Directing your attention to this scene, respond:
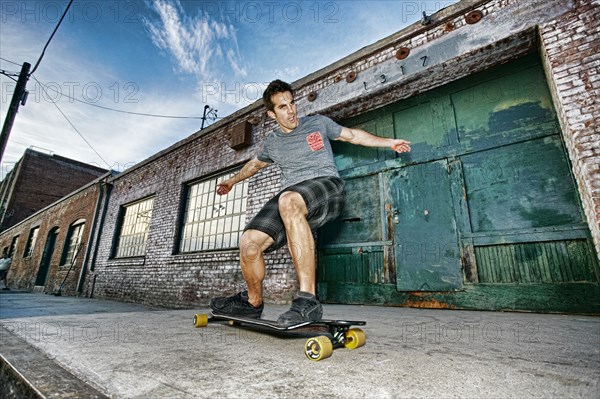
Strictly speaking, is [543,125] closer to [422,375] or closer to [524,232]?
[524,232]

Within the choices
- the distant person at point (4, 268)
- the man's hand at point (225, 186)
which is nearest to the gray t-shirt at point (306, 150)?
the man's hand at point (225, 186)

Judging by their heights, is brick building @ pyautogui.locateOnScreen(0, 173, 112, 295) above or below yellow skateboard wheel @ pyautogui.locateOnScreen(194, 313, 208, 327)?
above

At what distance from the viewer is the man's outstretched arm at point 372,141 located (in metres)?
2.06

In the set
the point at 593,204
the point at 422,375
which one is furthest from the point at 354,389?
the point at 593,204

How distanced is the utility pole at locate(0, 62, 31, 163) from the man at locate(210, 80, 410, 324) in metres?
10.2

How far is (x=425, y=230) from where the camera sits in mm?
3406

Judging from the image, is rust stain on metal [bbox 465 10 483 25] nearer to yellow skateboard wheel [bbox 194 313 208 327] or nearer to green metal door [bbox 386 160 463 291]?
green metal door [bbox 386 160 463 291]

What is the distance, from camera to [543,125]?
295cm

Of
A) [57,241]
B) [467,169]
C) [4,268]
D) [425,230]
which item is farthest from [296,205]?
[4,268]

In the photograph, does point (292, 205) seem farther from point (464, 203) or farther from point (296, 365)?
point (464, 203)

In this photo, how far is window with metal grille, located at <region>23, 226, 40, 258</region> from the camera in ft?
47.2

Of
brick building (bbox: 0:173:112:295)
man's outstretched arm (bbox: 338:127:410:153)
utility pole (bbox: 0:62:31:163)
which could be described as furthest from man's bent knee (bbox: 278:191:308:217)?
utility pole (bbox: 0:62:31:163)

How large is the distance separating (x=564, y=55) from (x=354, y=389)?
3588 mm

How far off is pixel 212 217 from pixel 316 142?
14.8 feet
